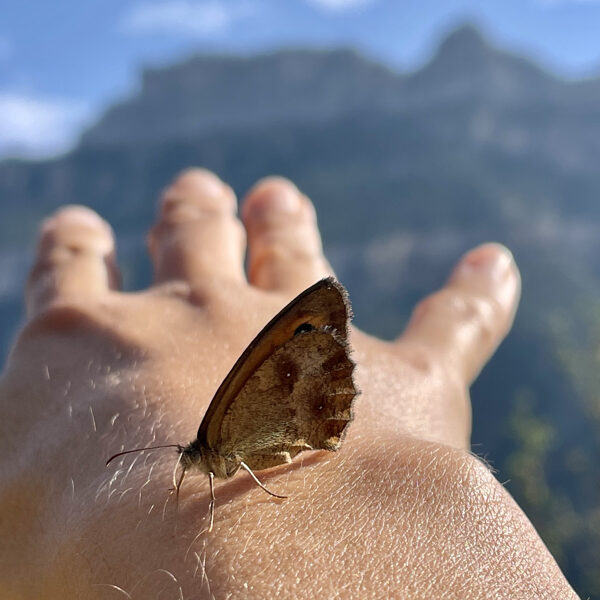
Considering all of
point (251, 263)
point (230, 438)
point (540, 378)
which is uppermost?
point (230, 438)

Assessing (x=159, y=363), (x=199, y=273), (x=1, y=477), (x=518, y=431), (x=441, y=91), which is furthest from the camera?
(x=441, y=91)

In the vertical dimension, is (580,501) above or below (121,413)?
below

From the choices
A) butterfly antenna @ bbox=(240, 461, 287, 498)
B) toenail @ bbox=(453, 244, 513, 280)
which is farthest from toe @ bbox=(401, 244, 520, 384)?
butterfly antenna @ bbox=(240, 461, 287, 498)

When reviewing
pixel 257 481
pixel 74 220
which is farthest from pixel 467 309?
pixel 74 220

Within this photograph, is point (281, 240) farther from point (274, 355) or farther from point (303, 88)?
point (303, 88)

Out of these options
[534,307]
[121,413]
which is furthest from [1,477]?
[534,307]

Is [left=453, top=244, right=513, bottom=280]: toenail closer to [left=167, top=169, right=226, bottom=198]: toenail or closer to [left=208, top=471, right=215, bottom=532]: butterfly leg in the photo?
[left=167, top=169, right=226, bottom=198]: toenail

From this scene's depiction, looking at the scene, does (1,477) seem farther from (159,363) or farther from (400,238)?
(400,238)

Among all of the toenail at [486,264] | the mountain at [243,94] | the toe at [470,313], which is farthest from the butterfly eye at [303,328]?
the mountain at [243,94]
